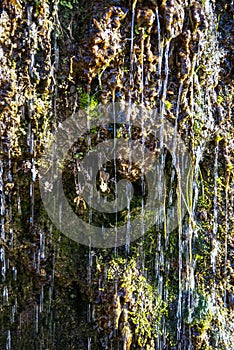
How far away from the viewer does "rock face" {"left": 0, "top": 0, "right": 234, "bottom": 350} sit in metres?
3.15

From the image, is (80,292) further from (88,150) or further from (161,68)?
(161,68)

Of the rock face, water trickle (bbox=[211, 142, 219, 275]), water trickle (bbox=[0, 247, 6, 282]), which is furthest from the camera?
water trickle (bbox=[211, 142, 219, 275])

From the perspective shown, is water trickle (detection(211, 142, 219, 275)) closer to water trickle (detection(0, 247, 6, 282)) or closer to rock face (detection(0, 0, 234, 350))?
rock face (detection(0, 0, 234, 350))

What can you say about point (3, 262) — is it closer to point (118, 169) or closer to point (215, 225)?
point (118, 169)

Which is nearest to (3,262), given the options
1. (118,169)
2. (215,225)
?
(118,169)

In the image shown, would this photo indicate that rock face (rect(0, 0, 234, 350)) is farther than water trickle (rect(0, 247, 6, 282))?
No

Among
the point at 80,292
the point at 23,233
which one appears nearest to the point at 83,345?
the point at 80,292

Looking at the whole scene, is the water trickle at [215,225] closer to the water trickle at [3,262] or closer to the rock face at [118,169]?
the rock face at [118,169]

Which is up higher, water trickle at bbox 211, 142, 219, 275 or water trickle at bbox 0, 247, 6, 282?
water trickle at bbox 211, 142, 219, 275

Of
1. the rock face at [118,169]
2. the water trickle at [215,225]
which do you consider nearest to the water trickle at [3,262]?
the rock face at [118,169]

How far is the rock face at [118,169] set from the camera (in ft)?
10.3

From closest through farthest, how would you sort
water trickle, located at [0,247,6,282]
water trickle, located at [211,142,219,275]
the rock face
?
1. the rock face
2. water trickle, located at [0,247,6,282]
3. water trickle, located at [211,142,219,275]

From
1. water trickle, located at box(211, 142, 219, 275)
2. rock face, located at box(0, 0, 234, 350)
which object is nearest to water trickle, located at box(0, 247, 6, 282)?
rock face, located at box(0, 0, 234, 350)

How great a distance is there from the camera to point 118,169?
3355 mm
